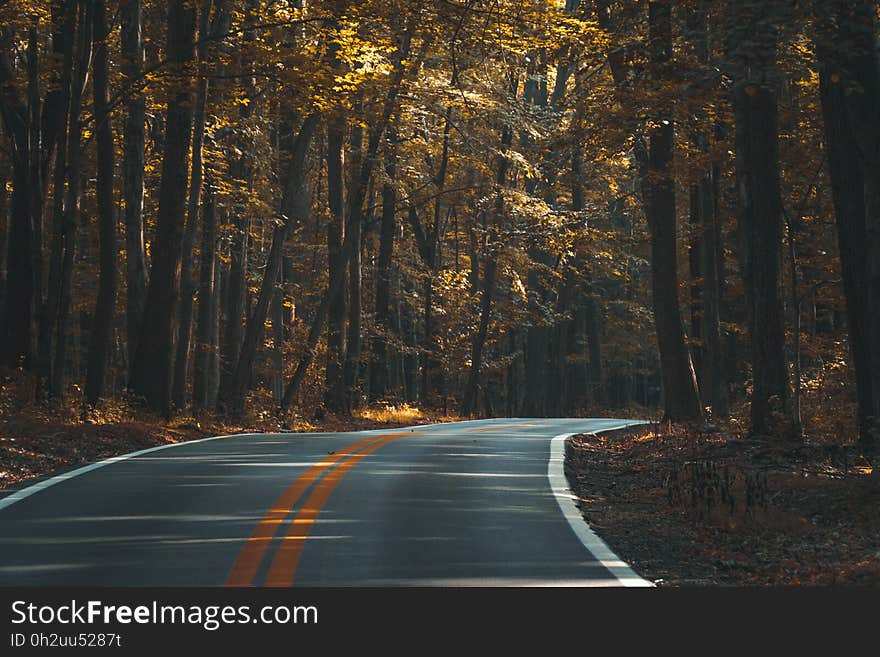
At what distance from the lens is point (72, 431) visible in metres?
18.5

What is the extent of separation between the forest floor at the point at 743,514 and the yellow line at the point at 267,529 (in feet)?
9.49

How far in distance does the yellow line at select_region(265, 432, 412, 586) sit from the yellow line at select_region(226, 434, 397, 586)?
13cm

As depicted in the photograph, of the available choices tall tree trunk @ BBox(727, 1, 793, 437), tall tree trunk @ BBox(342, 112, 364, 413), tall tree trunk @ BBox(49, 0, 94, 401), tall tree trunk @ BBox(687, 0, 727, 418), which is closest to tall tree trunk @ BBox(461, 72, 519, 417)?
tall tree trunk @ BBox(342, 112, 364, 413)

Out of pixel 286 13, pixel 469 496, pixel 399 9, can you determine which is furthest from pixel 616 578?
pixel 286 13

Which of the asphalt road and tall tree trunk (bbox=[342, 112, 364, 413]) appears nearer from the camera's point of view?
the asphalt road

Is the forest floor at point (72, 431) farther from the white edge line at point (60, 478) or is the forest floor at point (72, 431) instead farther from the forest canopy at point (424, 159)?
the forest canopy at point (424, 159)

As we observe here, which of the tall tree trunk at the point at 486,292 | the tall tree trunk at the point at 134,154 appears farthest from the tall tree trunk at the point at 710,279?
the tall tree trunk at the point at 134,154

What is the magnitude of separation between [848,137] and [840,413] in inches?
424

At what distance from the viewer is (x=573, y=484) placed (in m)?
14.9

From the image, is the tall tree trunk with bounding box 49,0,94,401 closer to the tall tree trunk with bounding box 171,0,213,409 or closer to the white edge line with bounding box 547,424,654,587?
the tall tree trunk with bounding box 171,0,213,409

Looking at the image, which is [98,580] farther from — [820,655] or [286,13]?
[286,13]

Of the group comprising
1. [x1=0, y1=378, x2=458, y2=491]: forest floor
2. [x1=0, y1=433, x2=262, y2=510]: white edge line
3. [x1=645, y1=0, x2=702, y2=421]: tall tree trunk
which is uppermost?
[x1=645, y1=0, x2=702, y2=421]: tall tree trunk

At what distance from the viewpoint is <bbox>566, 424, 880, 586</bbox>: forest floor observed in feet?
30.9

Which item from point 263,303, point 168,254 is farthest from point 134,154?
point 263,303
